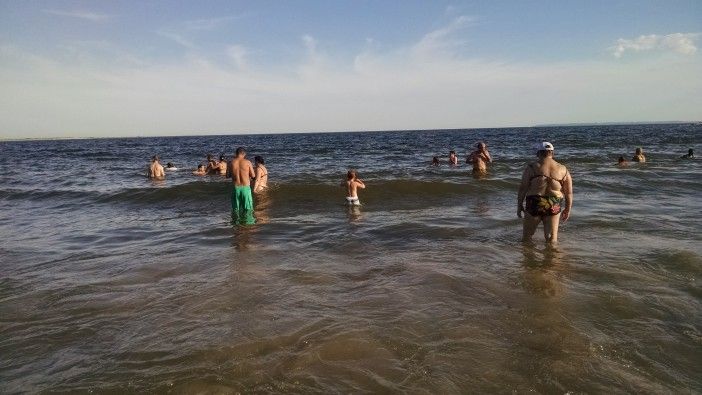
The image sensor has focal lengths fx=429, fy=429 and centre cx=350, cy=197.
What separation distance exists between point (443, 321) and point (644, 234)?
5522 millimetres

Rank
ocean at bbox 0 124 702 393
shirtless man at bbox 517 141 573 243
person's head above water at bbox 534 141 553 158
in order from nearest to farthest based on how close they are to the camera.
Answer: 1. ocean at bbox 0 124 702 393
2. person's head above water at bbox 534 141 553 158
3. shirtless man at bbox 517 141 573 243

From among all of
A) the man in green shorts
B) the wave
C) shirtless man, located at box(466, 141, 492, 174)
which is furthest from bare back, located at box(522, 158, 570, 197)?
shirtless man, located at box(466, 141, 492, 174)

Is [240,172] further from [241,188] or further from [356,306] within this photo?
[356,306]

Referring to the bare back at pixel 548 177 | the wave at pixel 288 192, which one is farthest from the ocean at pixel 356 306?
the wave at pixel 288 192

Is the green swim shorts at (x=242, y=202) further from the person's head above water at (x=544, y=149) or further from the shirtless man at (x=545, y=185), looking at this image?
the person's head above water at (x=544, y=149)

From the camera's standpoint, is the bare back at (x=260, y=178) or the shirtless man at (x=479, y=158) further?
the shirtless man at (x=479, y=158)

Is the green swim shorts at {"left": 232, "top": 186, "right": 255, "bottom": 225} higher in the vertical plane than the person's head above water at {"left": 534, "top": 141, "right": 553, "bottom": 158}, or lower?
lower

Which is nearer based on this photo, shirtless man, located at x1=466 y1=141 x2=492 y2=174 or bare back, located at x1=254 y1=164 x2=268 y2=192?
bare back, located at x1=254 y1=164 x2=268 y2=192

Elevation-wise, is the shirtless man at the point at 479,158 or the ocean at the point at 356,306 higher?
the shirtless man at the point at 479,158

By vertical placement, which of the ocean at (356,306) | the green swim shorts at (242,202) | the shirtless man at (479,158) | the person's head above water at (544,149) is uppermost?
the person's head above water at (544,149)

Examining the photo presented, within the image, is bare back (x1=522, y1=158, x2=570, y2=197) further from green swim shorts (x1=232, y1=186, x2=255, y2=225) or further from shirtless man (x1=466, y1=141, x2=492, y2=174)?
shirtless man (x1=466, y1=141, x2=492, y2=174)

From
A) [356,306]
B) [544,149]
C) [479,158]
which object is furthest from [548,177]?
[479,158]

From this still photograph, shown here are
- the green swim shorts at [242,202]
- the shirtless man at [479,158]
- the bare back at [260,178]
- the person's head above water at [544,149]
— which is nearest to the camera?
the person's head above water at [544,149]

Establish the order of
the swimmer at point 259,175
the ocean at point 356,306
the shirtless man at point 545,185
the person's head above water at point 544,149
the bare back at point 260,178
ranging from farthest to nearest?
the bare back at point 260,178, the swimmer at point 259,175, the shirtless man at point 545,185, the person's head above water at point 544,149, the ocean at point 356,306
